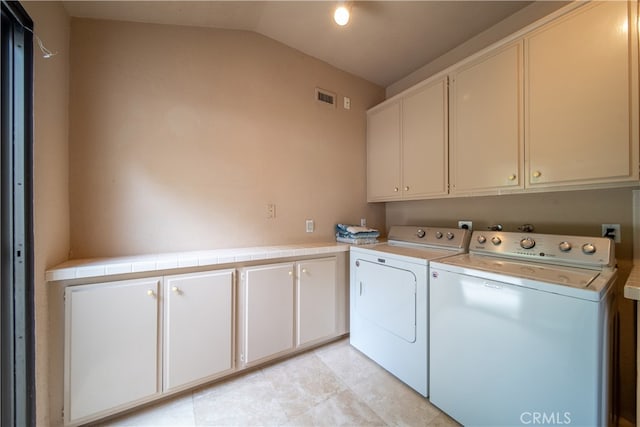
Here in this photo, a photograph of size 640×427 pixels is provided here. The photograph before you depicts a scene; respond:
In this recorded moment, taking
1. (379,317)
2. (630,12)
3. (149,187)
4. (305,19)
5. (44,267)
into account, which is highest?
(305,19)

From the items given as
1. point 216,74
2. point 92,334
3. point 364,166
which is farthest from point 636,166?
point 92,334

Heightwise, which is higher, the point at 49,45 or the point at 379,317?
the point at 49,45

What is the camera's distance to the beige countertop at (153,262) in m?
1.30

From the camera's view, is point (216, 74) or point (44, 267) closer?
point (44, 267)

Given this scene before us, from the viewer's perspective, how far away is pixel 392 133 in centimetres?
243

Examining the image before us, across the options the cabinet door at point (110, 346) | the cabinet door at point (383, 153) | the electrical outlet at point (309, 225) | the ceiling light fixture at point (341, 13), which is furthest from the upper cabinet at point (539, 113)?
the cabinet door at point (110, 346)

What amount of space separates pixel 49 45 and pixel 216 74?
3.05 ft

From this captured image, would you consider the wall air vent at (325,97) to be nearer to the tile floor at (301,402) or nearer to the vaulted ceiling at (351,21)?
the vaulted ceiling at (351,21)

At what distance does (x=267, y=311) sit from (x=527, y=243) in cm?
185

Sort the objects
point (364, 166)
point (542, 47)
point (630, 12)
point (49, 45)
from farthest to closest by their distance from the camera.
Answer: point (364, 166) < point (542, 47) < point (49, 45) < point (630, 12)

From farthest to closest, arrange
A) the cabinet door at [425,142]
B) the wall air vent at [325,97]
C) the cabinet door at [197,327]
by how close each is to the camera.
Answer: the wall air vent at [325,97], the cabinet door at [425,142], the cabinet door at [197,327]

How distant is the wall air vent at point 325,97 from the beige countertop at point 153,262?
5.08 feet

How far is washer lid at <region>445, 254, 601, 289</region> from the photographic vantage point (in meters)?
1.10

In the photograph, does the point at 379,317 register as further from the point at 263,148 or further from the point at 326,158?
the point at 263,148
